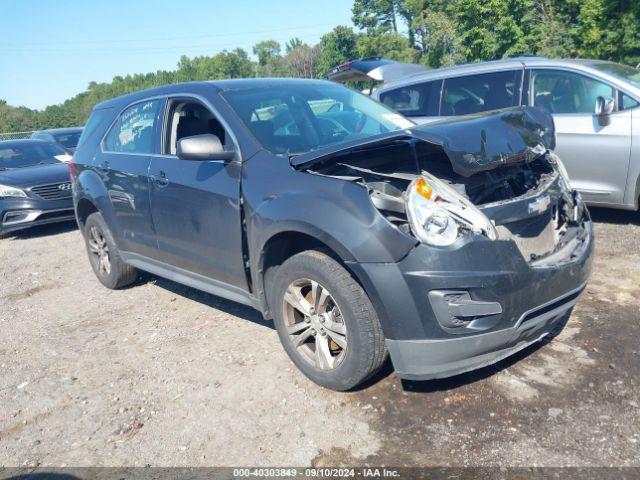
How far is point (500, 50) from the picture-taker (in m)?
37.1

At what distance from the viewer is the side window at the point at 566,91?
245 inches

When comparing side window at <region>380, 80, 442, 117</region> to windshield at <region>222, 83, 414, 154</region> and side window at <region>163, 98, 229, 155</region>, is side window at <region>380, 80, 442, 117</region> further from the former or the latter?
side window at <region>163, 98, 229, 155</region>

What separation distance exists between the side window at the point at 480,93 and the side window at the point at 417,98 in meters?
0.13

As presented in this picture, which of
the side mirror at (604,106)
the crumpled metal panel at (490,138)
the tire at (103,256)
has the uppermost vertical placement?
the crumpled metal panel at (490,138)

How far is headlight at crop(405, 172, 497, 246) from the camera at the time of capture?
114 inches

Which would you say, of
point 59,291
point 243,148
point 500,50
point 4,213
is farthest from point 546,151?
point 500,50

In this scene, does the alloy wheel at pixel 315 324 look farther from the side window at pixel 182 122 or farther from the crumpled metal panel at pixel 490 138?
the side window at pixel 182 122

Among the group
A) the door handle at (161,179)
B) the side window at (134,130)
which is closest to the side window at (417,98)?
the side window at (134,130)

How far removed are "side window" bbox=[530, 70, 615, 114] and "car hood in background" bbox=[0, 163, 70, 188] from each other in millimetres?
7217

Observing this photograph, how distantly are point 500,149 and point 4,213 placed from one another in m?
8.27

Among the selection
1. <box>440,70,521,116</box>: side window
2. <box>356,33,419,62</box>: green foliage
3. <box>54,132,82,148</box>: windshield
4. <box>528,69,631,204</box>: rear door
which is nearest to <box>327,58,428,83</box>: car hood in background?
A: <box>440,70,521,116</box>: side window

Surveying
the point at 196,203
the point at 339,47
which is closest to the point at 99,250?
the point at 196,203

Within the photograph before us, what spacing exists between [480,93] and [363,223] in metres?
4.58

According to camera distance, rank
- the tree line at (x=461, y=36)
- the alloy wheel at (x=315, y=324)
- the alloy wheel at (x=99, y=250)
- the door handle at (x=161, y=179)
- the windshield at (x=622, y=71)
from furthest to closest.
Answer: the tree line at (x=461, y=36) → the windshield at (x=622, y=71) → the alloy wheel at (x=99, y=250) → the door handle at (x=161, y=179) → the alloy wheel at (x=315, y=324)
